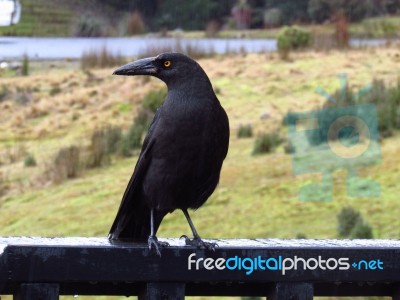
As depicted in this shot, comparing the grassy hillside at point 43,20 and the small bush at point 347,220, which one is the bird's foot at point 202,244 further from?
the grassy hillside at point 43,20

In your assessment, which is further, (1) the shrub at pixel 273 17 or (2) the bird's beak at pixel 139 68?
(1) the shrub at pixel 273 17

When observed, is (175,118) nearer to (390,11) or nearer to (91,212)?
(91,212)

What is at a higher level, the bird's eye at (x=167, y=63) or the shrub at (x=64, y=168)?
the shrub at (x=64, y=168)

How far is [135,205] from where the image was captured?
4.45m

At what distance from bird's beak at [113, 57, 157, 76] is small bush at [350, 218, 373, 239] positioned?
20.0 ft

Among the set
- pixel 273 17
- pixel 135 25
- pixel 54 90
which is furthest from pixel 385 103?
pixel 273 17

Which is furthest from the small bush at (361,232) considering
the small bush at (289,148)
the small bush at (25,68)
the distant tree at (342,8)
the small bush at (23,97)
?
the distant tree at (342,8)

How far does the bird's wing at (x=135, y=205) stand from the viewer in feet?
14.1

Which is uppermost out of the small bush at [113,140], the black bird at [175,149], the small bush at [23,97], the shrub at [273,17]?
the shrub at [273,17]

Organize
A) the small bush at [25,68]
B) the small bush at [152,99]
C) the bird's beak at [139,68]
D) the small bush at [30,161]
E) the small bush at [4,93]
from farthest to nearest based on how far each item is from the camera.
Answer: the small bush at [25,68]
the small bush at [4,93]
the small bush at [152,99]
the small bush at [30,161]
the bird's beak at [139,68]

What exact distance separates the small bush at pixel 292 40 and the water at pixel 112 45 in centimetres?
46

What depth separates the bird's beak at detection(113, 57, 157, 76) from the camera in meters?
4.17

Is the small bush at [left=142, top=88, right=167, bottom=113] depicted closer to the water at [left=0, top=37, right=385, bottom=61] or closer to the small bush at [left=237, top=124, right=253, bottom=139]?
the small bush at [left=237, top=124, right=253, bottom=139]

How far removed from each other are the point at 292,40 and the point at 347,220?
43.2 ft
